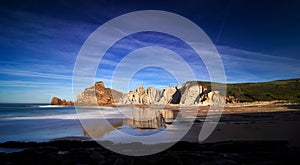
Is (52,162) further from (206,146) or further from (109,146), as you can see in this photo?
(206,146)

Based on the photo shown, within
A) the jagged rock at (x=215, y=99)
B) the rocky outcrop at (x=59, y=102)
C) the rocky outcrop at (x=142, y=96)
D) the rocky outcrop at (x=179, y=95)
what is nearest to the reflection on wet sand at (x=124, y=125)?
the jagged rock at (x=215, y=99)

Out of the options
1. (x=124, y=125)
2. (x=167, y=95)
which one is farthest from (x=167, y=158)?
(x=167, y=95)

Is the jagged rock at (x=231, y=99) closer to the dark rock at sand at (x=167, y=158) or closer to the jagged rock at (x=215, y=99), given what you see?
the jagged rock at (x=215, y=99)

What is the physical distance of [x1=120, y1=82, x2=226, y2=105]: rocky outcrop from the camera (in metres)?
69.7

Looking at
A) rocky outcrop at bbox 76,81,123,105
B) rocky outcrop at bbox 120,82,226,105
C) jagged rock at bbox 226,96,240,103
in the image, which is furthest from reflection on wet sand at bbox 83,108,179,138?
rocky outcrop at bbox 76,81,123,105

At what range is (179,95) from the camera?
9481 centimetres

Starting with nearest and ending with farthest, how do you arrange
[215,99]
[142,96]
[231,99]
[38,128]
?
[38,128] < [215,99] < [231,99] < [142,96]

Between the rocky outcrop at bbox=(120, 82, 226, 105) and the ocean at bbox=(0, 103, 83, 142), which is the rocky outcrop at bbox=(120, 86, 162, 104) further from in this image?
the ocean at bbox=(0, 103, 83, 142)

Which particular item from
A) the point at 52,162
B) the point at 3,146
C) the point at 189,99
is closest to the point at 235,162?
the point at 52,162

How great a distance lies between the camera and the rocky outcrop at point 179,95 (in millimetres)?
69731

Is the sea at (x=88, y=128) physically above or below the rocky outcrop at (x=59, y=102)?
below

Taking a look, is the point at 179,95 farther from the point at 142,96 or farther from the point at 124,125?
the point at 124,125

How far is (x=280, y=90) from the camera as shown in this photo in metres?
82.4

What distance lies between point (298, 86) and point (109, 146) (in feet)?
334
